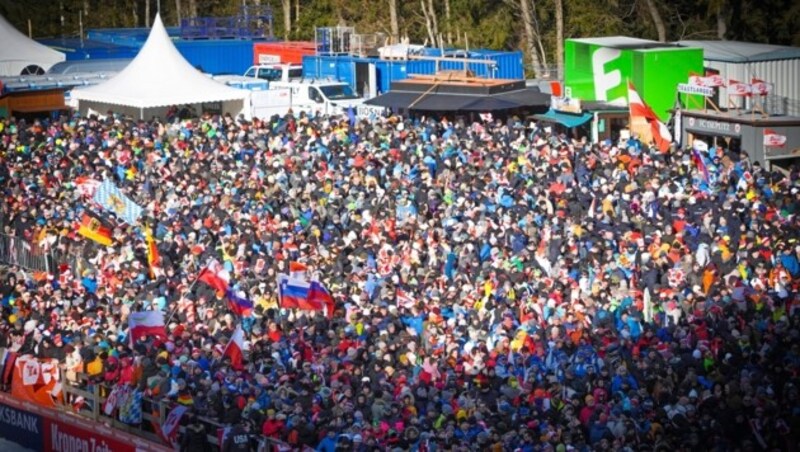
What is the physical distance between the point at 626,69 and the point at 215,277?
40.8 feet

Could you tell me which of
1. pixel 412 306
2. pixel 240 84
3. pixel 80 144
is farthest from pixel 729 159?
pixel 240 84

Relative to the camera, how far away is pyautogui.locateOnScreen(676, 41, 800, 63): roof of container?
3206 centimetres

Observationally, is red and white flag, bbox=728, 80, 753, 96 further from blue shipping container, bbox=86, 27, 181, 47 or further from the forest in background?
blue shipping container, bbox=86, 27, 181, 47

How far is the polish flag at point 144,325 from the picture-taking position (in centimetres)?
2183

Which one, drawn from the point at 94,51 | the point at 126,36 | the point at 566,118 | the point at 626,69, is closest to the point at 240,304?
the point at 566,118

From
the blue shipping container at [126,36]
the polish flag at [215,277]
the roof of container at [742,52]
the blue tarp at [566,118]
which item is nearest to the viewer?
the polish flag at [215,277]

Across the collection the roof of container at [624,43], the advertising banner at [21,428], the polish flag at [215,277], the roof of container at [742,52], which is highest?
the roof of container at [624,43]

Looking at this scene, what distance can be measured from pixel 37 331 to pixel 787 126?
545 inches

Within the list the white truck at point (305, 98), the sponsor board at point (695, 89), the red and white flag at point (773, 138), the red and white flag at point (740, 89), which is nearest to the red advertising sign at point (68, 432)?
the red and white flag at point (773, 138)

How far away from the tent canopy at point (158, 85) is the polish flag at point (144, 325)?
618 inches

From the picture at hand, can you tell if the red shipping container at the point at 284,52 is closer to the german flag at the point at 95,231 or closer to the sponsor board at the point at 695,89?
the sponsor board at the point at 695,89

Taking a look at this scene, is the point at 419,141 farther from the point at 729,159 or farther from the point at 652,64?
the point at 729,159

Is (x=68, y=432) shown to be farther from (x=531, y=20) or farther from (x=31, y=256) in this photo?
(x=531, y=20)

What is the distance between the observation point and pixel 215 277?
23516 millimetres
